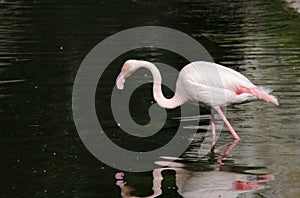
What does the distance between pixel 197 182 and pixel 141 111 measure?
3251 millimetres

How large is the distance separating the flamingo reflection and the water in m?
0.01

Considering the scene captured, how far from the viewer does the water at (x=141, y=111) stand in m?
8.37

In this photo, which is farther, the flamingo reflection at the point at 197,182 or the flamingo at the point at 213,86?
the flamingo at the point at 213,86

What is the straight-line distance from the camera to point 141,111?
37.7 feet

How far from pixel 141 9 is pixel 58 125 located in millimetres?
12630

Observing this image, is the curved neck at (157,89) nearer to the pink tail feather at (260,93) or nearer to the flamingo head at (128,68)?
the flamingo head at (128,68)

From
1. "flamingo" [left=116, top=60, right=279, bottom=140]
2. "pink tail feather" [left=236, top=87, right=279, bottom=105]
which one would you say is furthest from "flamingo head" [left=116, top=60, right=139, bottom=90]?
"pink tail feather" [left=236, top=87, right=279, bottom=105]

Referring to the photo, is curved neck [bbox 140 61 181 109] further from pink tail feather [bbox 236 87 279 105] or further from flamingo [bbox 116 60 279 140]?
pink tail feather [bbox 236 87 279 105]

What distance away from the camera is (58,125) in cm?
1070

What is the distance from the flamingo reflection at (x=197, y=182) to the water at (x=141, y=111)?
0.01 meters

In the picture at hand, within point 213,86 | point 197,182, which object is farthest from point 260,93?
point 197,182

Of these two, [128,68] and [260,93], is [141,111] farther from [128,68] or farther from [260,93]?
[260,93]

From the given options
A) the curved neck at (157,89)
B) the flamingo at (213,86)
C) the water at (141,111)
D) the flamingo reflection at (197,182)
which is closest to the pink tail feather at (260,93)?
the flamingo at (213,86)

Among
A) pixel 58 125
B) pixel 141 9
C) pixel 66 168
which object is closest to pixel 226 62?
pixel 58 125
